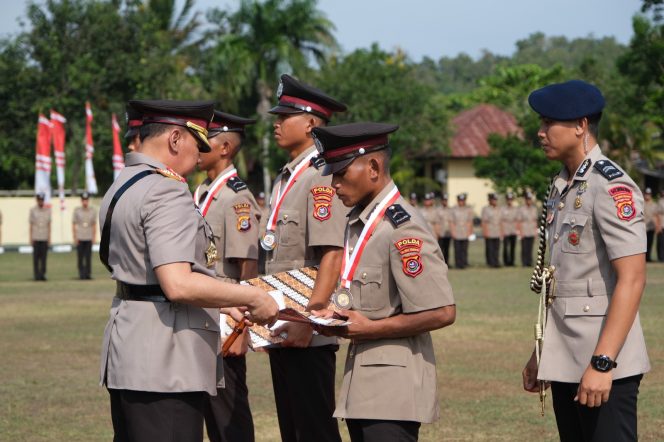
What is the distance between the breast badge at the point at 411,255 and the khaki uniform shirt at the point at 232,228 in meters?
2.24

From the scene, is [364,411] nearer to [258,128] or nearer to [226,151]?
[226,151]

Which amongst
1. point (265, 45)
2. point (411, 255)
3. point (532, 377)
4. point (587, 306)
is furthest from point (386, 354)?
point (265, 45)

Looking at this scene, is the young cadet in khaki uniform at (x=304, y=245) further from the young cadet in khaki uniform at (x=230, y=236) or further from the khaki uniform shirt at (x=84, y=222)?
the khaki uniform shirt at (x=84, y=222)

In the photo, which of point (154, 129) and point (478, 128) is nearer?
point (154, 129)

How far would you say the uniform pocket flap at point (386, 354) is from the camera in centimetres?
482

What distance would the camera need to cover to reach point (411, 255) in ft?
15.7

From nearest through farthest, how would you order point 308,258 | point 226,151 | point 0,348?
1. point 308,258
2. point 226,151
3. point 0,348

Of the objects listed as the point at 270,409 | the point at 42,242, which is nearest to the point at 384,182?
the point at 270,409

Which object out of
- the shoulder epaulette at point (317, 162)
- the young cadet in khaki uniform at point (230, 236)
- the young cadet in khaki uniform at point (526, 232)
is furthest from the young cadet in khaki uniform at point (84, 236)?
the shoulder epaulette at point (317, 162)

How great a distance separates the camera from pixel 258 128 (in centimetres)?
4912

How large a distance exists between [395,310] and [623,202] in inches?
42.0

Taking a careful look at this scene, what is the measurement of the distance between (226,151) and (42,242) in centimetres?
2025

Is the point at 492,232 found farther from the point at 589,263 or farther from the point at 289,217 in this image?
the point at 589,263

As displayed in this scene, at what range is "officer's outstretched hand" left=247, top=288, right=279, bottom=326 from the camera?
472 cm
